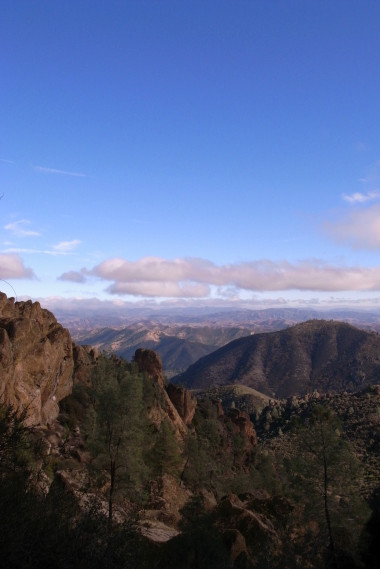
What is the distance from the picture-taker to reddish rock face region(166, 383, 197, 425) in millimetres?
77312

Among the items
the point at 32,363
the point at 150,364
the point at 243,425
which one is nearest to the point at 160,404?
the point at 150,364

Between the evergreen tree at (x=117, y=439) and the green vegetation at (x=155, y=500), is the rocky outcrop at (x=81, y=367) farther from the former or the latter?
the evergreen tree at (x=117, y=439)

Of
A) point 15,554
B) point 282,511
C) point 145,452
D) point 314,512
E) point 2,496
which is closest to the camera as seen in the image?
point 15,554

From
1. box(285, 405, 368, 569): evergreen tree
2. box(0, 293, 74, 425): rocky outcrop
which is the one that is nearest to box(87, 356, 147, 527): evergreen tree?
box(0, 293, 74, 425): rocky outcrop

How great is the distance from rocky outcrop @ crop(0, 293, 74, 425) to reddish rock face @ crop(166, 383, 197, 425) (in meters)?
25.9

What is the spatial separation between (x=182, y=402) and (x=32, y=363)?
39.9m

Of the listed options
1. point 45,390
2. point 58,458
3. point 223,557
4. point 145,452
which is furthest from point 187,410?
point 223,557

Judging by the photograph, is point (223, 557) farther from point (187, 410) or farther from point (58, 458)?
point (187, 410)

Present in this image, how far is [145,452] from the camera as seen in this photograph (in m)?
47.5

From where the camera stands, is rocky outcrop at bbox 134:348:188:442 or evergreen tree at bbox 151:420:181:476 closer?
evergreen tree at bbox 151:420:181:476

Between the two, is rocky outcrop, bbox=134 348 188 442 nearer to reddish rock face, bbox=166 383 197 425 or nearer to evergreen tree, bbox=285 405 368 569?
reddish rock face, bbox=166 383 197 425

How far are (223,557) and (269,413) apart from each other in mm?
114344

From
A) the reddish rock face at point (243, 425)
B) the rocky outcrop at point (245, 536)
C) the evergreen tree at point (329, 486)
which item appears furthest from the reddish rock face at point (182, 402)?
the evergreen tree at point (329, 486)

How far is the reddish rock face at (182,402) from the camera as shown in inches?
3044
